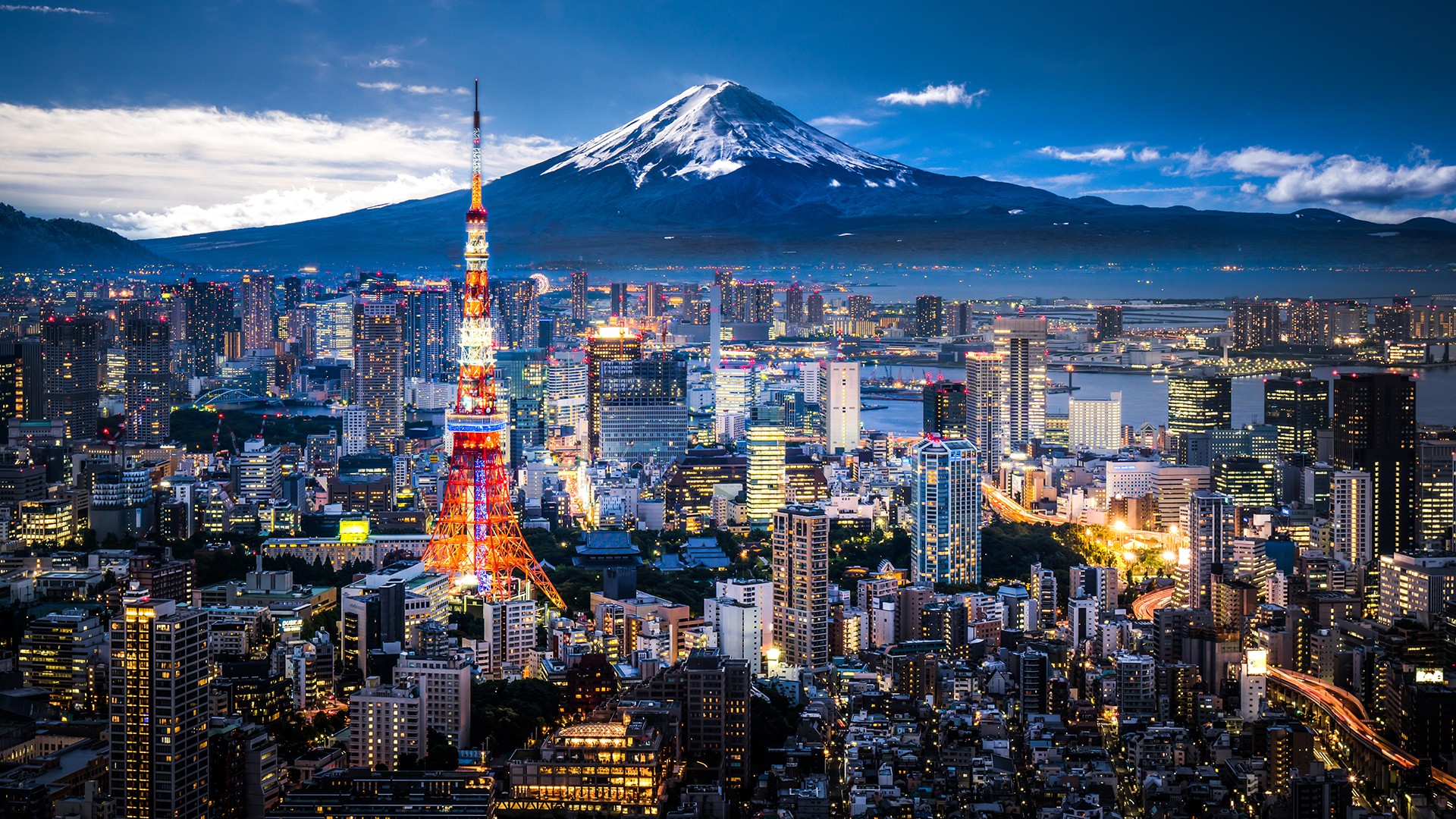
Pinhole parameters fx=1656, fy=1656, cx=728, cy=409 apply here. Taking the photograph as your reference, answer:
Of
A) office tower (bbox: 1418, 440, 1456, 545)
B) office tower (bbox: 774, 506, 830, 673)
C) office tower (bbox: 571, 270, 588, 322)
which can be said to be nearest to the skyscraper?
office tower (bbox: 571, 270, 588, 322)

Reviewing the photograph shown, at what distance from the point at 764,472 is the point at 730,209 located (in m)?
7.66

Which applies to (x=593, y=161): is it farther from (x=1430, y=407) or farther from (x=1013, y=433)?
(x=1430, y=407)

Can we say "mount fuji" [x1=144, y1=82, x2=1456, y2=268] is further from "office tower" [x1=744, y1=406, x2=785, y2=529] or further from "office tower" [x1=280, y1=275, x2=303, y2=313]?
"office tower" [x1=744, y1=406, x2=785, y2=529]

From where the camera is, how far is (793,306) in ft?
85.2

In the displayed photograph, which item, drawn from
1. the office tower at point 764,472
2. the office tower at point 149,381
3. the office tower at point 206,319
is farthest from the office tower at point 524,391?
the office tower at point 206,319

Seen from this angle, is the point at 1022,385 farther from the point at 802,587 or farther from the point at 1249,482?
the point at 802,587

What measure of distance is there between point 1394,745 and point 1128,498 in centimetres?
715

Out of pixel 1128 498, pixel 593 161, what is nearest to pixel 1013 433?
pixel 1128 498

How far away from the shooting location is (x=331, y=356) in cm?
2559

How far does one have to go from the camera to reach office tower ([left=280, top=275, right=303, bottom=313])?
2595cm

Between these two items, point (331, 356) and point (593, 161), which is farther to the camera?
point (331, 356)

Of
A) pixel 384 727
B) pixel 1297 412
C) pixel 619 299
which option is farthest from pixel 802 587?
pixel 619 299

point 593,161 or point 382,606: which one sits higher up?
point 593,161

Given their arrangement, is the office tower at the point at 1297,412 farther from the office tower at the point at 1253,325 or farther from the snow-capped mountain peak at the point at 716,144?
the snow-capped mountain peak at the point at 716,144
